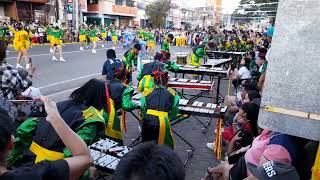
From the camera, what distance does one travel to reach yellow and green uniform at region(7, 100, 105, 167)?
2.70 meters

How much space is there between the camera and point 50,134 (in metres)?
2.69

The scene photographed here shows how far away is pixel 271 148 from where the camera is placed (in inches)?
100

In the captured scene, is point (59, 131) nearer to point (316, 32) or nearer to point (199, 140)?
point (316, 32)

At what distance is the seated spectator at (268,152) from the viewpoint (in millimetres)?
2465

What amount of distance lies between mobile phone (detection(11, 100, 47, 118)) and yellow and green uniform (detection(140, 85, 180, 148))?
1.72 meters

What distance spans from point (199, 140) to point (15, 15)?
101 feet

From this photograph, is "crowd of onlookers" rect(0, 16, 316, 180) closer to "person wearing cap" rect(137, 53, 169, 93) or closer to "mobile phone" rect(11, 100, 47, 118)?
"mobile phone" rect(11, 100, 47, 118)

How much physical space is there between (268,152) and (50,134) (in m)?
1.73

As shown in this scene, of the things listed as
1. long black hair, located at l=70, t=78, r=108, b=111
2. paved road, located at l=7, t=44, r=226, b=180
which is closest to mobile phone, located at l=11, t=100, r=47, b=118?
long black hair, located at l=70, t=78, r=108, b=111

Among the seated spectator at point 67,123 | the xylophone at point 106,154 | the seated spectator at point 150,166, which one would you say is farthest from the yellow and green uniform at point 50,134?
the seated spectator at point 150,166

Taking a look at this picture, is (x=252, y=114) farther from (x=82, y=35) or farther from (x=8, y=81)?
(x=82, y=35)

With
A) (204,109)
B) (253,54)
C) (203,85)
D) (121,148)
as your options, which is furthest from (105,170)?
(253,54)

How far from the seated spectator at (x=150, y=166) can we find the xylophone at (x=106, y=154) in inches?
56.5

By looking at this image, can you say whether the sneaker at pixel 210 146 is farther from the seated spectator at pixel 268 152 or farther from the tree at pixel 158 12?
the tree at pixel 158 12
